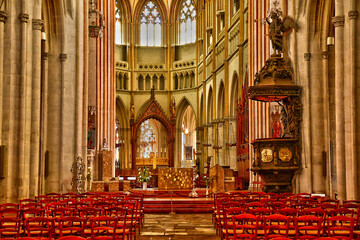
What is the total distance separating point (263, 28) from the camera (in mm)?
28938

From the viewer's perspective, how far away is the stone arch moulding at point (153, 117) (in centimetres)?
4844

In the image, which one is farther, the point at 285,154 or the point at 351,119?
the point at 285,154

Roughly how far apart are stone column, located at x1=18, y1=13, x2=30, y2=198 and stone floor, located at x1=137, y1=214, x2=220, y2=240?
3.70m

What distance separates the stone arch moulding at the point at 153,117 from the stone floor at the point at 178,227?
1118 inches

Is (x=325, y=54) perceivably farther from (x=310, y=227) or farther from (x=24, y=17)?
(x=310, y=227)

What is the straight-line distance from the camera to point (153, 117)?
4891 centimetres

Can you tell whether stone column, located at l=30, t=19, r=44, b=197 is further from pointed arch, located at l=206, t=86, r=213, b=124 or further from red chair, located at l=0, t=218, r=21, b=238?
pointed arch, located at l=206, t=86, r=213, b=124

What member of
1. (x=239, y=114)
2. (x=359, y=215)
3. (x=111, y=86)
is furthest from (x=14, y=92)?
(x=239, y=114)

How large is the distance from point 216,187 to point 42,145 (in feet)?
29.0

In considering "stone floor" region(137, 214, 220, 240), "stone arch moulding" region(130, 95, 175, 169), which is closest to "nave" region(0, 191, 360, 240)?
"stone floor" region(137, 214, 220, 240)

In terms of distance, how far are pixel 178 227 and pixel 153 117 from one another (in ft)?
109

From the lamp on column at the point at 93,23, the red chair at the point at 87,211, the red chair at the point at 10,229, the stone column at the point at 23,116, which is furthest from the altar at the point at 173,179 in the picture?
the red chair at the point at 10,229

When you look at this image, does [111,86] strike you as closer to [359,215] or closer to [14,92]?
[14,92]

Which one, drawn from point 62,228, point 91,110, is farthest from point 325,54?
point 62,228
